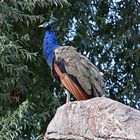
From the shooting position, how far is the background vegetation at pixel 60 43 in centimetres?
458

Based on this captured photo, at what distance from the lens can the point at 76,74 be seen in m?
3.68

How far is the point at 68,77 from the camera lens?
146 inches

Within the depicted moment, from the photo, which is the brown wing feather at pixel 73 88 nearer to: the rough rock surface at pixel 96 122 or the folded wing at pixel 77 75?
the folded wing at pixel 77 75

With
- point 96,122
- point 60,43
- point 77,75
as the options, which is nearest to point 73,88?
point 77,75

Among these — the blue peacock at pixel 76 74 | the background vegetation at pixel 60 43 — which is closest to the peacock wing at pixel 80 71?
the blue peacock at pixel 76 74

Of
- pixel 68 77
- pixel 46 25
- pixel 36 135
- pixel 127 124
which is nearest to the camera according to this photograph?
pixel 127 124

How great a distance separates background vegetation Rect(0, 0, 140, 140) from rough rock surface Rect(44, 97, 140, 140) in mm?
973

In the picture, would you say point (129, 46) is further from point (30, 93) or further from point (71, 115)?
point (71, 115)

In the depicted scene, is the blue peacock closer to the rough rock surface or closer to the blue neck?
the blue neck

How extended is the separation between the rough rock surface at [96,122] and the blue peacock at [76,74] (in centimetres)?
24

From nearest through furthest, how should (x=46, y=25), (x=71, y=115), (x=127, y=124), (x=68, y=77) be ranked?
(x=127, y=124)
(x=71, y=115)
(x=68, y=77)
(x=46, y=25)

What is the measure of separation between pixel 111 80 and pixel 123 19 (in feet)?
2.26

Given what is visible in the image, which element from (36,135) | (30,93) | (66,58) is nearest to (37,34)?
(30,93)

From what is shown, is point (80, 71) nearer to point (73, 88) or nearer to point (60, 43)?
point (73, 88)
